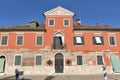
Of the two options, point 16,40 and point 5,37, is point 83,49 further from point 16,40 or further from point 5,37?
point 5,37

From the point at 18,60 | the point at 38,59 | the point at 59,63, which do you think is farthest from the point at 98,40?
the point at 18,60

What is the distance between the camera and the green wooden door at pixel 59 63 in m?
23.2

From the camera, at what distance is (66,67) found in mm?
23172

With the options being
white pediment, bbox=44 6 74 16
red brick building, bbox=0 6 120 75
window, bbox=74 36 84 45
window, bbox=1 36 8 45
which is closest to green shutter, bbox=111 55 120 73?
red brick building, bbox=0 6 120 75

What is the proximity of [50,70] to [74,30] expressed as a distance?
21.8 feet

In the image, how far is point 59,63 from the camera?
23.5 metres

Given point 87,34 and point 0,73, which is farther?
point 87,34

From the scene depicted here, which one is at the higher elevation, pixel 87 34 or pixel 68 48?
pixel 87 34

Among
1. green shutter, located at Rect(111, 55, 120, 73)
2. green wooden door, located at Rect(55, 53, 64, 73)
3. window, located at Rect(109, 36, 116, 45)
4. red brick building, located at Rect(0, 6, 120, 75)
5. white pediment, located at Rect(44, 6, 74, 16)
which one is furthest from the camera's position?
white pediment, located at Rect(44, 6, 74, 16)

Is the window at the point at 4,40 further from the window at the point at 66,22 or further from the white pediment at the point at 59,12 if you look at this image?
the window at the point at 66,22

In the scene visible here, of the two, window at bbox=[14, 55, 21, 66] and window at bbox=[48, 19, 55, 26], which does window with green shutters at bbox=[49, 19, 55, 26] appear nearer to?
window at bbox=[48, 19, 55, 26]

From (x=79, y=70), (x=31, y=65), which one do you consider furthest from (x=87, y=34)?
(x=31, y=65)

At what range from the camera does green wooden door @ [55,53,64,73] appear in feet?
76.2

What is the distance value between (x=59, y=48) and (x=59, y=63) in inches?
82.3
